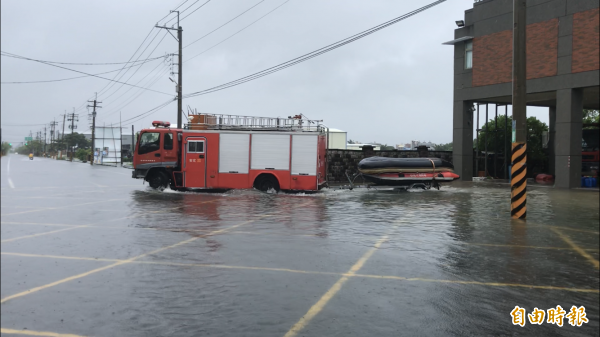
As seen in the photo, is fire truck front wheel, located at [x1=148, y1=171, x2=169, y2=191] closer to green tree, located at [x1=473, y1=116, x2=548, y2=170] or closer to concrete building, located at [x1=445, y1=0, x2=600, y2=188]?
concrete building, located at [x1=445, y1=0, x2=600, y2=188]

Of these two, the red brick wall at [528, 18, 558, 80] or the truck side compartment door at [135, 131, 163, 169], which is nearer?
the truck side compartment door at [135, 131, 163, 169]

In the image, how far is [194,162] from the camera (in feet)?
72.5

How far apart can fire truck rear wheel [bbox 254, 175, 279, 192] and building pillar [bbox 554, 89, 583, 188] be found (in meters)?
16.7

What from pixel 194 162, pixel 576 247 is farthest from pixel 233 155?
pixel 576 247

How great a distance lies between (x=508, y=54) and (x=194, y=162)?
20525mm

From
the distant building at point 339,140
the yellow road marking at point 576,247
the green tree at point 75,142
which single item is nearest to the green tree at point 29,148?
the yellow road marking at point 576,247

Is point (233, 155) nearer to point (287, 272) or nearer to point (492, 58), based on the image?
point (287, 272)

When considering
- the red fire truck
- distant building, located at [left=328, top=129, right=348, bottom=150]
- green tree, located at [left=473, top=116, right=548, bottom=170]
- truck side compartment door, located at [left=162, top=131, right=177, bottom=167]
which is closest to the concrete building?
green tree, located at [left=473, top=116, right=548, bottom=170]

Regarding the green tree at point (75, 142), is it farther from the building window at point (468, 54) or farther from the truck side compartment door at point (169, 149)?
the truck side compartment door at point (169, 149)

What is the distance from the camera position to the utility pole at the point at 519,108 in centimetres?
1437

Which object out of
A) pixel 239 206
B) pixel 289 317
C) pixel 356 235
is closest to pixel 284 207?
pixel 239 206

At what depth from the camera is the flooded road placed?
5176 mm

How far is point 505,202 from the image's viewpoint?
64.0ft

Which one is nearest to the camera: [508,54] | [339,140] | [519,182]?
[519,182]
